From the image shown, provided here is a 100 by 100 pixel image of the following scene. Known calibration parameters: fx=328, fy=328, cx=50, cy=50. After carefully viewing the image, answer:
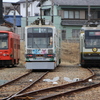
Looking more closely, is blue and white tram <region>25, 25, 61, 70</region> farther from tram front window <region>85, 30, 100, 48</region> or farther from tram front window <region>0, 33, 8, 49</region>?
tram front window <region>85, 30, 100, 48</region>

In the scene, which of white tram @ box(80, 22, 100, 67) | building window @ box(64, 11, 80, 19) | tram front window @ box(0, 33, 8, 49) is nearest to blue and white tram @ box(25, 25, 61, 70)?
tram front window @ box(0, 33, 8, 49)

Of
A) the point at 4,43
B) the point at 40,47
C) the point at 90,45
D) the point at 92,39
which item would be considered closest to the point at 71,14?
the point at 92,39

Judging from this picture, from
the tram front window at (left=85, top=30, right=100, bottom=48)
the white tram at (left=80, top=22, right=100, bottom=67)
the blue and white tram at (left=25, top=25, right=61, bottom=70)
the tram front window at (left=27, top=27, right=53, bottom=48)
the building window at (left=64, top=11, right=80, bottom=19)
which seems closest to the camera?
the blue and white tram at (left=25, top=25, right=61, bottom=70)

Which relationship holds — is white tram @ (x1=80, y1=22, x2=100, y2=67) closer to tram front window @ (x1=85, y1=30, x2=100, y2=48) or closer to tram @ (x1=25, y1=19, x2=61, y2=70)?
tram front window @ (x1=85, y1=30, x2=100, y2=48)

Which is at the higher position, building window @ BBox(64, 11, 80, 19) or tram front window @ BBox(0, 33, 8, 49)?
building window @ BBox(64, 11, 80, 19)

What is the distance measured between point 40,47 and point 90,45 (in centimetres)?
505

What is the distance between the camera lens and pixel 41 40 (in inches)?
813

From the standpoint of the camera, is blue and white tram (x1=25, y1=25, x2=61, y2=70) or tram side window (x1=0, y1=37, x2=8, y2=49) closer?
blue and white tram (x1=25, y1=25, x2=61, y2=70)

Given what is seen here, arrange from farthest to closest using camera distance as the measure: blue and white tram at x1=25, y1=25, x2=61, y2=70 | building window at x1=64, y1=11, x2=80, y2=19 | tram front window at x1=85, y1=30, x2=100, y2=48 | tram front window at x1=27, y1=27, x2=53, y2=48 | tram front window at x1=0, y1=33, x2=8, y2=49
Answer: building window at x1=64, y1=11, x2=80, y2=19, tram front window at x1=0, y1=33, x2=8, y2=49, tram front window at x1=85, y1=30, x2=100, y2=48, tram front window at x1=27, y1=27, x2=53, y2=48, blue and white tram at x1=25, y1=25, x2=61, y2=70

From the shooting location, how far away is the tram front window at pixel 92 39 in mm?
24047

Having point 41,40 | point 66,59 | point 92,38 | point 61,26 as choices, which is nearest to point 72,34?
point 61,26

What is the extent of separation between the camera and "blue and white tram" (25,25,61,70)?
20.4 m

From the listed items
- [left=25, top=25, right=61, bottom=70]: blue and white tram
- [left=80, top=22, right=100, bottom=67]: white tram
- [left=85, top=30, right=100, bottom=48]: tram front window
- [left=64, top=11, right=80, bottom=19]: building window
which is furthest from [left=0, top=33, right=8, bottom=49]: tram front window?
[left=64, top=11, right=80, bottom=19]: building window

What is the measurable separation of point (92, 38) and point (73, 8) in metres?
27.1
